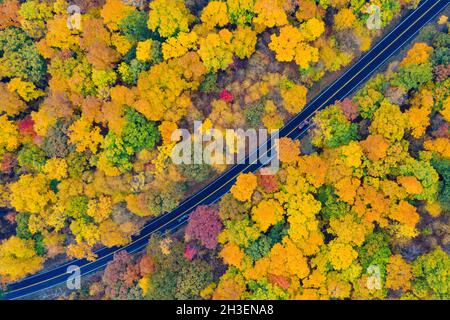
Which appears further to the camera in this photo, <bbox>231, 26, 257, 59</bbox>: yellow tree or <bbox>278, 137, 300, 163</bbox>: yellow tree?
<bbox>278, 137, 300, 163</bbox>: yellow tree

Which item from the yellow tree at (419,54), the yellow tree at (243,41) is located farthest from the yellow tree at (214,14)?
the yellow tree at (419,54)

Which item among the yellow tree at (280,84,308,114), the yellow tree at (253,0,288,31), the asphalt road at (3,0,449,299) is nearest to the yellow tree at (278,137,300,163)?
the asphalt road at (3,0,449,299)

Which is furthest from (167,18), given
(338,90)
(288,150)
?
Result: (338,90)

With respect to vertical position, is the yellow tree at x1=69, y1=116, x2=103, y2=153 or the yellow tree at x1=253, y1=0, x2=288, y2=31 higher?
the yellow tree at x1=253, y1=0, x2=288, y2=31

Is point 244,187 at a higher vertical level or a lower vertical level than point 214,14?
lower

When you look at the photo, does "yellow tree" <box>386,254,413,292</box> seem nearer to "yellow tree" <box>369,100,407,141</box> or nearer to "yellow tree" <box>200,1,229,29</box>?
"yellow tree" <box>369,100,407,141</box>

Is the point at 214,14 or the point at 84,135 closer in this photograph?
the point at 214,14

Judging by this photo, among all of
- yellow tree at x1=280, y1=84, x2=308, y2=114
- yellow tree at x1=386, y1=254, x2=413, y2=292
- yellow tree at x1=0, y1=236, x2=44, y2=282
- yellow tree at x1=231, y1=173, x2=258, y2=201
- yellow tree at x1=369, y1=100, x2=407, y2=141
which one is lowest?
yellow tree at x1=386, y1=254, x2=413, y2=292

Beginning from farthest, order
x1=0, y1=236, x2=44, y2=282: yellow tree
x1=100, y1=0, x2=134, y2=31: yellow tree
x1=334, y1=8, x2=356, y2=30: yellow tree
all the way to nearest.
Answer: x1=0, y1=236, x2=44, y2=282: yellow tree < x1=100, y1=0, x2=134, y2=31: yellow tree < x1=334, y1=8, x2=356, y2=30: yellow tree

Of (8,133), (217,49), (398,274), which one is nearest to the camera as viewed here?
(398,274)

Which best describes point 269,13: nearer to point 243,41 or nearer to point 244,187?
point 243,41

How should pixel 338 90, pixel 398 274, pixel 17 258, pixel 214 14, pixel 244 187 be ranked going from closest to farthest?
1. pixel 398 274
2. pixel 214 14
3. pixel 244 187
4. pixel 338 90
5. pixel 17 258

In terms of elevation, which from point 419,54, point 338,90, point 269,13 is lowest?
point 338,90

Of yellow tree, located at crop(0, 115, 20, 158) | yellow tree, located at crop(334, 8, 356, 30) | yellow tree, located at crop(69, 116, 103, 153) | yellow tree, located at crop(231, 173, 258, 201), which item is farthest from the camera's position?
yellow tree, located at crop(0, 115, 20, 158)
